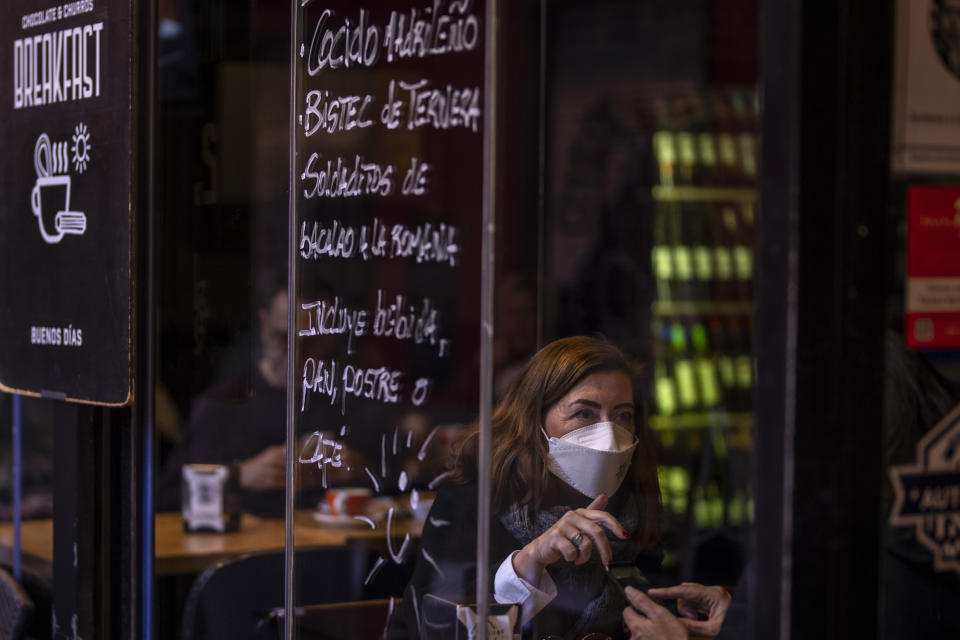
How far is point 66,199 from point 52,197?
0.06 metres

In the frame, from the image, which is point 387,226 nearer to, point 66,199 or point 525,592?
point 525,592

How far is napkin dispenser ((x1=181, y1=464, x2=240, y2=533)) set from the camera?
133 inches

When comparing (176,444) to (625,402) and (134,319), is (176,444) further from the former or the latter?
(625,402)

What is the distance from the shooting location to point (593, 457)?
1.79m

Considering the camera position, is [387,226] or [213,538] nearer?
[387,226]

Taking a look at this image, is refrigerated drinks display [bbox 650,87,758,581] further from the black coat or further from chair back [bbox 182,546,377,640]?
the black coat

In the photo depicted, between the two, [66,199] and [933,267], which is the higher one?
[66,199]

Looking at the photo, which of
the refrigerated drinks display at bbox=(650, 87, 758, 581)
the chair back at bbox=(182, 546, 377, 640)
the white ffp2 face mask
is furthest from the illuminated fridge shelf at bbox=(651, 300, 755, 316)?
the white ffp2 face mask

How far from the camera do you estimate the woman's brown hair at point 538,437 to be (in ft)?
5.91

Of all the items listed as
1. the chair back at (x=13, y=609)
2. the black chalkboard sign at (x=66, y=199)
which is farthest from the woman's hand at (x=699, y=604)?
the chair back at (x=13, y=609)

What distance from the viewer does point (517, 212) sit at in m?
2.15

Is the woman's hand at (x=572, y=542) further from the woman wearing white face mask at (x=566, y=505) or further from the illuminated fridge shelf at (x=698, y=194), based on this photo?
the illuminated fridge shelf at (x=698, y=194)

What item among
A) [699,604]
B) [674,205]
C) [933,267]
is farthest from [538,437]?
[674,205]

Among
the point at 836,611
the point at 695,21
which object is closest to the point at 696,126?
the point at 695,21
